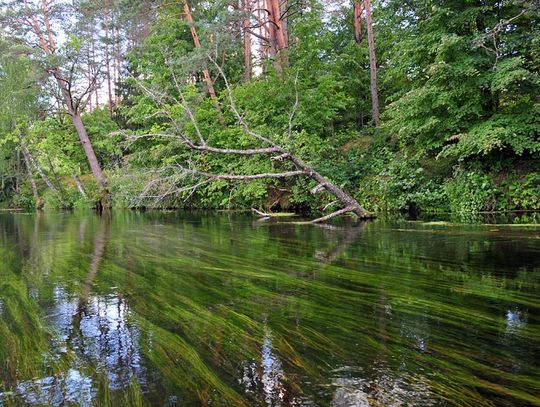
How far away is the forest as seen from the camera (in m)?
9.58

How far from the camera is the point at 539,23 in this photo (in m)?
9.25

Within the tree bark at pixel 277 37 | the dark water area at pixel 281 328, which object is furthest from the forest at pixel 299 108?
the dark water area at pixel 281 328

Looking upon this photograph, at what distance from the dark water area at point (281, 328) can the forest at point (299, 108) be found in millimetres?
4721

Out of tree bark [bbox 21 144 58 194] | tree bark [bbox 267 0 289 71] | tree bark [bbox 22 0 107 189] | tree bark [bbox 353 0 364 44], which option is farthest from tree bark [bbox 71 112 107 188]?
tree bark [bbox 353 0 364 44]

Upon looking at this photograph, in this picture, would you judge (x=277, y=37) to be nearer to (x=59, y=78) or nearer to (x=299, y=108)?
(x=299, y=108)

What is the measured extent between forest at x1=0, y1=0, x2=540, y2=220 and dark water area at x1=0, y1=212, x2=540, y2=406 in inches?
186

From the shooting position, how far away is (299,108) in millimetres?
14641

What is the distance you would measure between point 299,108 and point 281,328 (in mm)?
12441

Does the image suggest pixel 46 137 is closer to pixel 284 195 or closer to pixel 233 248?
pixel 284 195

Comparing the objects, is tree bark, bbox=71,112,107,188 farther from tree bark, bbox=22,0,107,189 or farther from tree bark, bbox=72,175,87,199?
tree bark, bbox=72,175,87,199

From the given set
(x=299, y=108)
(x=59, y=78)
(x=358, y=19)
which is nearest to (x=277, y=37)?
(x=299, y=108)

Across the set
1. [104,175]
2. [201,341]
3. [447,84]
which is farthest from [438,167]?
[104,175]

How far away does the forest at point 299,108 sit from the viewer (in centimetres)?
958

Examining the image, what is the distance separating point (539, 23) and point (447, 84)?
7.08ft
